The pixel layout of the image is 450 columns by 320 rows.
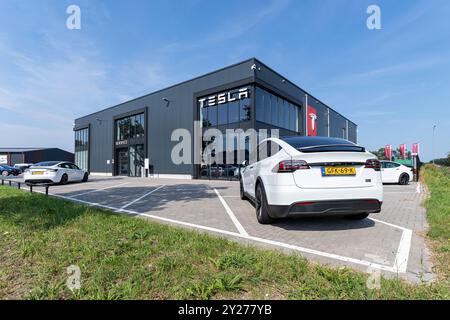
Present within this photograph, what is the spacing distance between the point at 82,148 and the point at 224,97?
2718cm

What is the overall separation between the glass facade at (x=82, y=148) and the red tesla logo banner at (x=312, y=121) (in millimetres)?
29967

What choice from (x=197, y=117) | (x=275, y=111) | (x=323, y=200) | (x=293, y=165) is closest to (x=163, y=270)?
(x=293, y=165)

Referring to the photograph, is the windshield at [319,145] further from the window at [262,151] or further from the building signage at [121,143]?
the building signage at [121,143]

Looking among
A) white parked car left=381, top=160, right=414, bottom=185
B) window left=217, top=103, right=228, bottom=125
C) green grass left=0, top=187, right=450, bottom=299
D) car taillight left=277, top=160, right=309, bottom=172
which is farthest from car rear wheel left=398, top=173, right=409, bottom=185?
green grass left=0, top=187, right=450, bottom=299

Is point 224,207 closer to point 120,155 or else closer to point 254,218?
point 254,218

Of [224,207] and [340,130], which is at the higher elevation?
[340,130]

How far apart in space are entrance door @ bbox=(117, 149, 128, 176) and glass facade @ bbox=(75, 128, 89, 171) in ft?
27.3

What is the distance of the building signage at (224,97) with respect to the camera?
1771 centimetres

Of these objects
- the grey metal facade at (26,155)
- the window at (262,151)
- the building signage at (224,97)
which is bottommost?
the window at (262,151)

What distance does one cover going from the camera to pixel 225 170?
1819 centimetres

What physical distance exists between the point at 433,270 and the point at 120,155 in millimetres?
30162

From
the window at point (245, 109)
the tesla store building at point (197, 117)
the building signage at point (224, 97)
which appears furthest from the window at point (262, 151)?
the building signage at point (224, 97)

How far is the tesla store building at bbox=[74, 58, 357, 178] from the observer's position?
17984 millimetres
